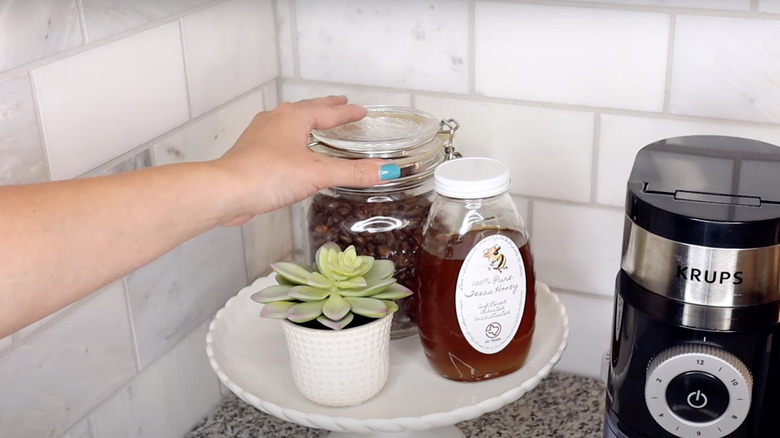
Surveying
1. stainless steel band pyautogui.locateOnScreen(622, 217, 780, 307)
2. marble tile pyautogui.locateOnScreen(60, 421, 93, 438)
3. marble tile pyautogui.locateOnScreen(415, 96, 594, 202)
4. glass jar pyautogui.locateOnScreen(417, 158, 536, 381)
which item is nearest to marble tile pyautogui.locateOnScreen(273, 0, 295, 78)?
marble tile pyautogui.locateOnScreen(415, 96, 594, 202)

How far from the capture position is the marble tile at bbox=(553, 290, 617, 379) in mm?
1023

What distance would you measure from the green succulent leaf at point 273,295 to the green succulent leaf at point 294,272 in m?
0.01

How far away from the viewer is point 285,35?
42.3 inches

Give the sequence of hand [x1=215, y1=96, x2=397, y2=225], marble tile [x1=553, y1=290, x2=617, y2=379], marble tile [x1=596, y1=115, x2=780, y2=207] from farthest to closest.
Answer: marble tile [x1=553, y1=290, x2=617, y2=379] < marble tile [x1=596, y1=115, x2=780, y2=207] < hand [x1=215, y1=96, x2=397, y2=225]

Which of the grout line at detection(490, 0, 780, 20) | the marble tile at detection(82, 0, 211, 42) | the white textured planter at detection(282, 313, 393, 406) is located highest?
the marble tile at detection(82, 0, 211, 42)

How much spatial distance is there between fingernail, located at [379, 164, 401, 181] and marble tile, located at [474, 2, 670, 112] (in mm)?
269

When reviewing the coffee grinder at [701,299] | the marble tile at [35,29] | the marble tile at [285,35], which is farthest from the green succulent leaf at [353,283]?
the marble tile at [285,35]

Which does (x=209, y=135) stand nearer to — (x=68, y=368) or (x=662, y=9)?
(x=68, y=368)

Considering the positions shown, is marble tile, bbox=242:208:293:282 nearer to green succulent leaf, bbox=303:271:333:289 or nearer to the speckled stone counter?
the speckled stone counter

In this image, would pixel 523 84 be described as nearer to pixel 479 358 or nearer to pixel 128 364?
pixel 479 358

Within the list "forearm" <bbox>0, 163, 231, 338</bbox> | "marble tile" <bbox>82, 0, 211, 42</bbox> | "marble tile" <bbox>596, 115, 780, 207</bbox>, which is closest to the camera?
"forearm" <bbox>0, 163, 231, 338</bbox>

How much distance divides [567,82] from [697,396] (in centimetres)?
41

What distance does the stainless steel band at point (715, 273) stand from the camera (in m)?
0.59

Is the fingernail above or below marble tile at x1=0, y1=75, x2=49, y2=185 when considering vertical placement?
below
